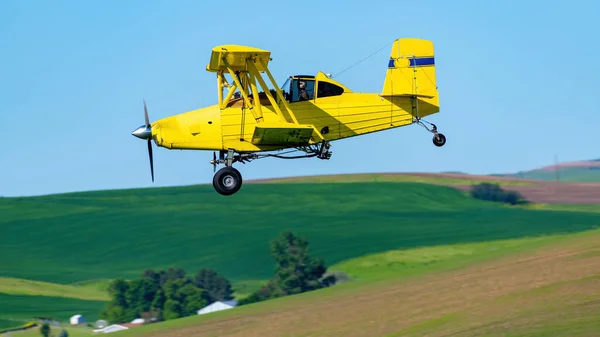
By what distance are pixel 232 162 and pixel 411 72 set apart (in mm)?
6135

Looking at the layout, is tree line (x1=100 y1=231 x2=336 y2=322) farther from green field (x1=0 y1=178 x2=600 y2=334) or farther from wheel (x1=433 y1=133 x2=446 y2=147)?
wheel (x1=433 y1=133 x2=446 y2=147)

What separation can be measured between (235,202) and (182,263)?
54.7ft

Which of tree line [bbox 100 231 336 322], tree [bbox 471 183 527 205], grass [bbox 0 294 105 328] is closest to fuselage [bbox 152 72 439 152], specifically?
grass [bbox 0 294 105 328]

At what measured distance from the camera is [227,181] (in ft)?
95.9

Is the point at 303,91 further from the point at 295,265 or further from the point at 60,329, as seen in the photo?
the point at 295,265

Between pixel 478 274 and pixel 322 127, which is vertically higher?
pixel 322 127

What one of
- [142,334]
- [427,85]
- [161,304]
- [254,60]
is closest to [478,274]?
[142,334]

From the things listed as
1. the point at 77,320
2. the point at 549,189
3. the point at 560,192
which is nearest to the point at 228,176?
the point at 77,320

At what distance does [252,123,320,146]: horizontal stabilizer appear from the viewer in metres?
28.3

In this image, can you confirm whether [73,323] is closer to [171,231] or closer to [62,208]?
[171,231]

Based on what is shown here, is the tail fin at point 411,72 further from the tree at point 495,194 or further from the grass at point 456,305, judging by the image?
the tree at point 495,194

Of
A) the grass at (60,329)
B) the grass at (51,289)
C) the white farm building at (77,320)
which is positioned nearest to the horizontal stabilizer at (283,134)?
the grass at (60,329)

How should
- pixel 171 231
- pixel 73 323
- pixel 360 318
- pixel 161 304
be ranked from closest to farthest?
1. pixel 360 318
2. pixel 73 323
3. pixel 161 304
4. pixel 171 231

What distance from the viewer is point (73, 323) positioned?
293 ft
